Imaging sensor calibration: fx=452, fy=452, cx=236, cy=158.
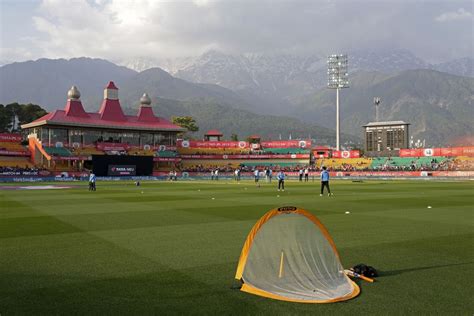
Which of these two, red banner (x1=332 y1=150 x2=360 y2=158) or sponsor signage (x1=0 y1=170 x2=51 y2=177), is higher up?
red banner (x1=332 y1=150 x2=360 y2=158)

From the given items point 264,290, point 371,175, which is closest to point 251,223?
point 264,290

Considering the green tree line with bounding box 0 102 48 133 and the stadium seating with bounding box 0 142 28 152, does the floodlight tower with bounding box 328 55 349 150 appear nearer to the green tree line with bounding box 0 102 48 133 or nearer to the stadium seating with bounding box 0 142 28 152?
the stadium seating with bounding box 0 142 28 152

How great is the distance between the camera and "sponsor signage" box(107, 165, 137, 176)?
7038 centimetres

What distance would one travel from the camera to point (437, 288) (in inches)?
314

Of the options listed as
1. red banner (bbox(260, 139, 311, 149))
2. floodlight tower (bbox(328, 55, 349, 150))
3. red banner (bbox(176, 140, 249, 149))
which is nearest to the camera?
Result: floodlight tower (bbox(328, 55, 349, 150))

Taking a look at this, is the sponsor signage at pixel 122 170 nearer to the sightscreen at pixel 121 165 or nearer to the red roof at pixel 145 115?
the sightscreen at pixel 121 165

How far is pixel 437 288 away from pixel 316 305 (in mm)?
2427

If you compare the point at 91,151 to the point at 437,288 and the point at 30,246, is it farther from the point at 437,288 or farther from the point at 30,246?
the point at 437,288

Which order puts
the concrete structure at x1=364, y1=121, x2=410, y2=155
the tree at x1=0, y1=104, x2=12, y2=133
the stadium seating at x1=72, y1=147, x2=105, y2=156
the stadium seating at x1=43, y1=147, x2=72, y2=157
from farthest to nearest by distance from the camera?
the concrete structure at x1=364, y1=121, x2=410, y2=155, the tree at x1=0, y1=104, x2=12, y2=133, the stadium seating at x1=72, y1=147, x2=105, y2=156, the stadium seating at x1=43, y1=147, x2=72, y2=157

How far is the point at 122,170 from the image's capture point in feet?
235

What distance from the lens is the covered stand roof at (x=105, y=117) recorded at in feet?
289

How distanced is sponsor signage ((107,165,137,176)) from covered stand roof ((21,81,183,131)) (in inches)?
872

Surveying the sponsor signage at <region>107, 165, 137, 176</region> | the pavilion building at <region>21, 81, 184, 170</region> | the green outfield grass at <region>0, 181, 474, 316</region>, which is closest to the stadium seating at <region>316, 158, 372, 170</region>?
the pavilion building at <region>21, 81, 184, 170</region>

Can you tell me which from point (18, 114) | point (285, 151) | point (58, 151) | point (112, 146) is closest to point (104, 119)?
point (112, 146)
